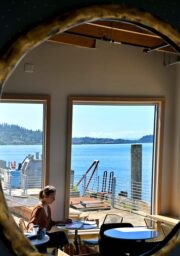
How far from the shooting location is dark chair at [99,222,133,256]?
907mm

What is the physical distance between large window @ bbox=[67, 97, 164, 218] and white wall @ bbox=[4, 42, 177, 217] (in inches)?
1.1

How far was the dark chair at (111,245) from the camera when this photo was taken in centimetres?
91

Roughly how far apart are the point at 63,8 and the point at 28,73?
0.17 m

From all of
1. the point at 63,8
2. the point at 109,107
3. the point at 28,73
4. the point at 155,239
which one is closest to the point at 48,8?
the point at 63,8

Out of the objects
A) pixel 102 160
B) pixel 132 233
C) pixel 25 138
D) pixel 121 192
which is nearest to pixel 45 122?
pixel 25 138

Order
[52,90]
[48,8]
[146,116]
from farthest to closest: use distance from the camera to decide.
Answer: [146,116]
[52,90]
[48,8]

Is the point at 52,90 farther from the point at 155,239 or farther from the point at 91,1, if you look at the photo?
the point at 155,239

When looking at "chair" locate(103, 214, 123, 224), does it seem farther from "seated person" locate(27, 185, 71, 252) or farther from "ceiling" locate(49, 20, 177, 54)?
"ceiling" locate(49, 20, 177, 54)

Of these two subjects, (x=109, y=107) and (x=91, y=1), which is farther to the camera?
(x=109, y=107)

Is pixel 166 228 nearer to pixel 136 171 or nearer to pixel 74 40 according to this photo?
pixel 136 171

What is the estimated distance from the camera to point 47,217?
2.95 feet

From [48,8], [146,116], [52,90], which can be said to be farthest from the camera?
[146,116]

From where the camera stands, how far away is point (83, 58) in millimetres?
953

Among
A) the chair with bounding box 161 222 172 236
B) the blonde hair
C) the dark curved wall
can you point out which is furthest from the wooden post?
the dark curved wall
